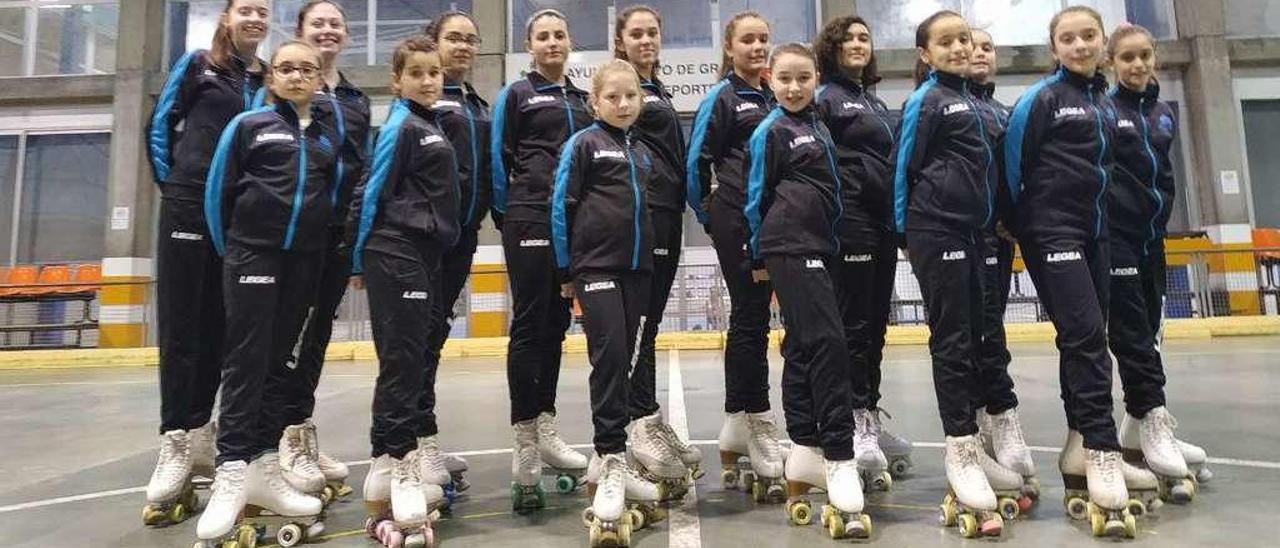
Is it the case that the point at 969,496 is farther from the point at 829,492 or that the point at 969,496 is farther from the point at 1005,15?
the point at 1005,15

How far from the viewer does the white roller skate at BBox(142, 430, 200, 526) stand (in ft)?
9.55

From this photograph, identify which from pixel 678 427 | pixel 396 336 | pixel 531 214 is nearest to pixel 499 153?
pixel 531 214

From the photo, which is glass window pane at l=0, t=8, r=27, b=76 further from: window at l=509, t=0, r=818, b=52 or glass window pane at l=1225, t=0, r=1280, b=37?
glass window pane at l=1225, t=0, r=1280, b=37

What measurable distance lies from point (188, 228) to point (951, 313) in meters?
3.06

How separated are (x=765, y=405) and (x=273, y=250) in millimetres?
2108

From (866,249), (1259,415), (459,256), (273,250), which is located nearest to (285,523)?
(273,250)

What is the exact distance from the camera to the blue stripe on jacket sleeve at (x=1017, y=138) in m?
2.80

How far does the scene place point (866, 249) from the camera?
10.3 ft

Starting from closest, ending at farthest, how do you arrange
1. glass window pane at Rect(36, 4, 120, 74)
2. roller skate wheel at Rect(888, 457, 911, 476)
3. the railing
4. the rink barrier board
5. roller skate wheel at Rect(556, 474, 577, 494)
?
roller skate wheel at Rect(556, 474, 577, 494), roller skate wheel at Rect(888, 457, 911, 476), the rink barrier board, the railing, glass window pane at Rect(36, 4, 120, 74)

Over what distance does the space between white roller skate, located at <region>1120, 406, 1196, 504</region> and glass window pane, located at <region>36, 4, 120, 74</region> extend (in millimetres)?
18919

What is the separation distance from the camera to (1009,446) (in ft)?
10.0

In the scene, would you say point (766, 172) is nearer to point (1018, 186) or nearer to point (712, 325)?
point (1018, 186)

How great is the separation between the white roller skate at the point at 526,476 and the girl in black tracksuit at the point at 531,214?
0.10 m

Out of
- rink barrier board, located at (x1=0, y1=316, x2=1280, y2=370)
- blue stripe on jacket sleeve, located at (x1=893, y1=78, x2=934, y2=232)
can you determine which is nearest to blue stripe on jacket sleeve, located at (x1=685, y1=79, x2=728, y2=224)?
blue stripe on jacket sleeve, located at (x1=893, y1=78, x2=934, y2=232)
